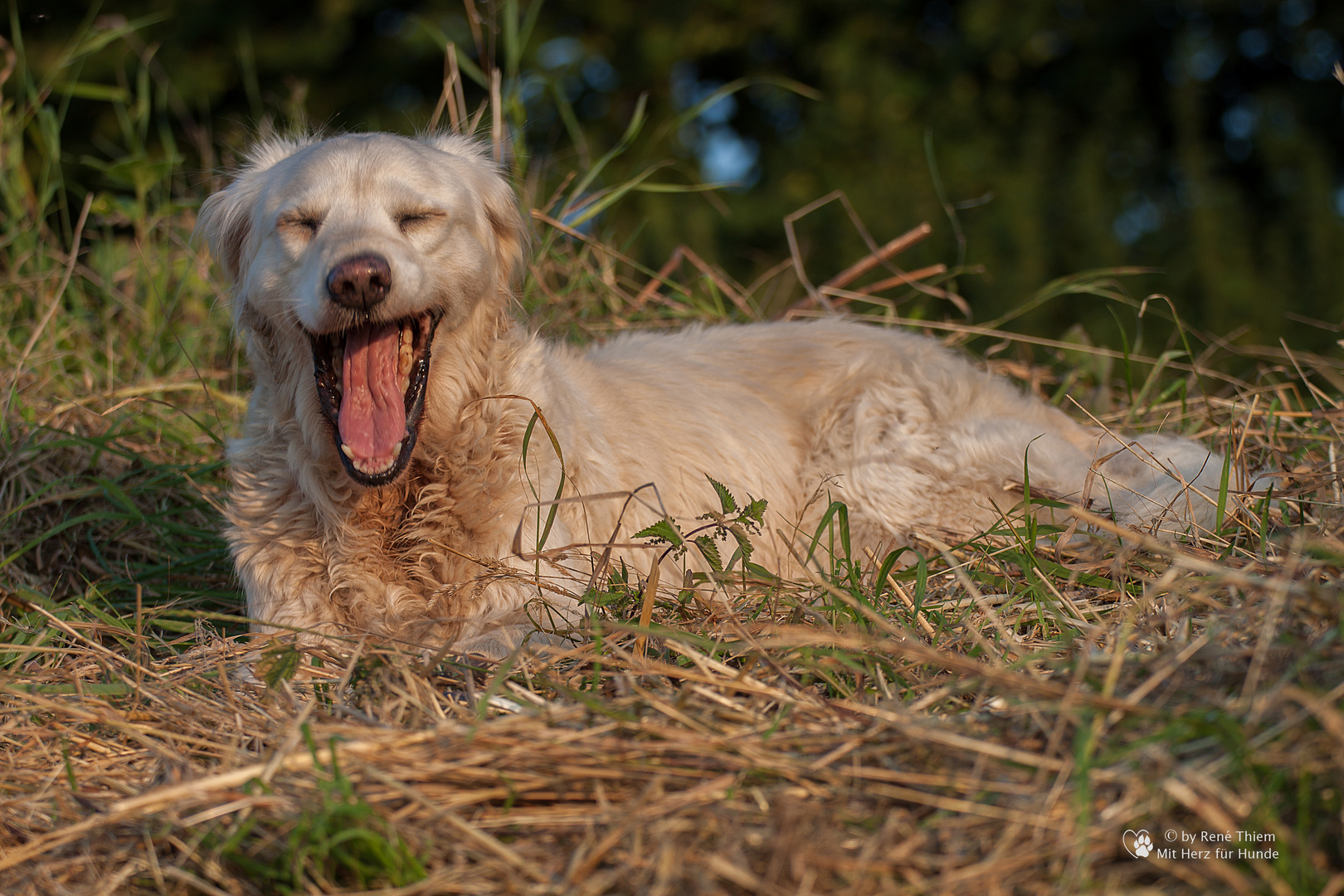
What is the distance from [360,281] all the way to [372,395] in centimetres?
33

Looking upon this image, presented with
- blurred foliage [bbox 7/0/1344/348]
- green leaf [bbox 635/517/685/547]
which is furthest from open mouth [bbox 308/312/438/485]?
blurred foliage [bbox 7/0/1344/348]

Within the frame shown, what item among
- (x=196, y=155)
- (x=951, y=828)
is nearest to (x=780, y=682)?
(x=951, y=828)

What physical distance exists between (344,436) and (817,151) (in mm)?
12669

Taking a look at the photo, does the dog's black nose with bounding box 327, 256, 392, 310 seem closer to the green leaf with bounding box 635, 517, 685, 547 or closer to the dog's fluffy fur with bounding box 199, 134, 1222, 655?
the dog's fluffy fur with bounding box 199, 134, 1222, 655

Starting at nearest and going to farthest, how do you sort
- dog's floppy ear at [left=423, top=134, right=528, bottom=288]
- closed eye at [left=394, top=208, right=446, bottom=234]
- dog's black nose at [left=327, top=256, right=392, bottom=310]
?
dog's black nose at [left=327, top=256, right=392, bottom=310]
closed eye at [left=394, top=208, right=446, bottom=234]
dog's floppy ear at [left=423, top=134, right=528, bottom=288]

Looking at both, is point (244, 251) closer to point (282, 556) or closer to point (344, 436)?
point (344, 436)

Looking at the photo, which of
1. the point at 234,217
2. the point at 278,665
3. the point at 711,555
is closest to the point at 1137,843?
the point at 711,555

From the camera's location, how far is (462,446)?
2688mm

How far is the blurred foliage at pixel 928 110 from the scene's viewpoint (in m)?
12.5

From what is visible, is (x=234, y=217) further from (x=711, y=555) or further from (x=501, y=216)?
(x=711, y=555)

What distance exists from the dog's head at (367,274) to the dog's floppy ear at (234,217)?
1.5 inches

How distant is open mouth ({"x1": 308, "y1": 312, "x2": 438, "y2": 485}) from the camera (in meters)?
2.57

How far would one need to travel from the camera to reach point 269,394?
277 centimetres

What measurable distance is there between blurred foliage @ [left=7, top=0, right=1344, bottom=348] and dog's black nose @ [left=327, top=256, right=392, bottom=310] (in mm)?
10315
